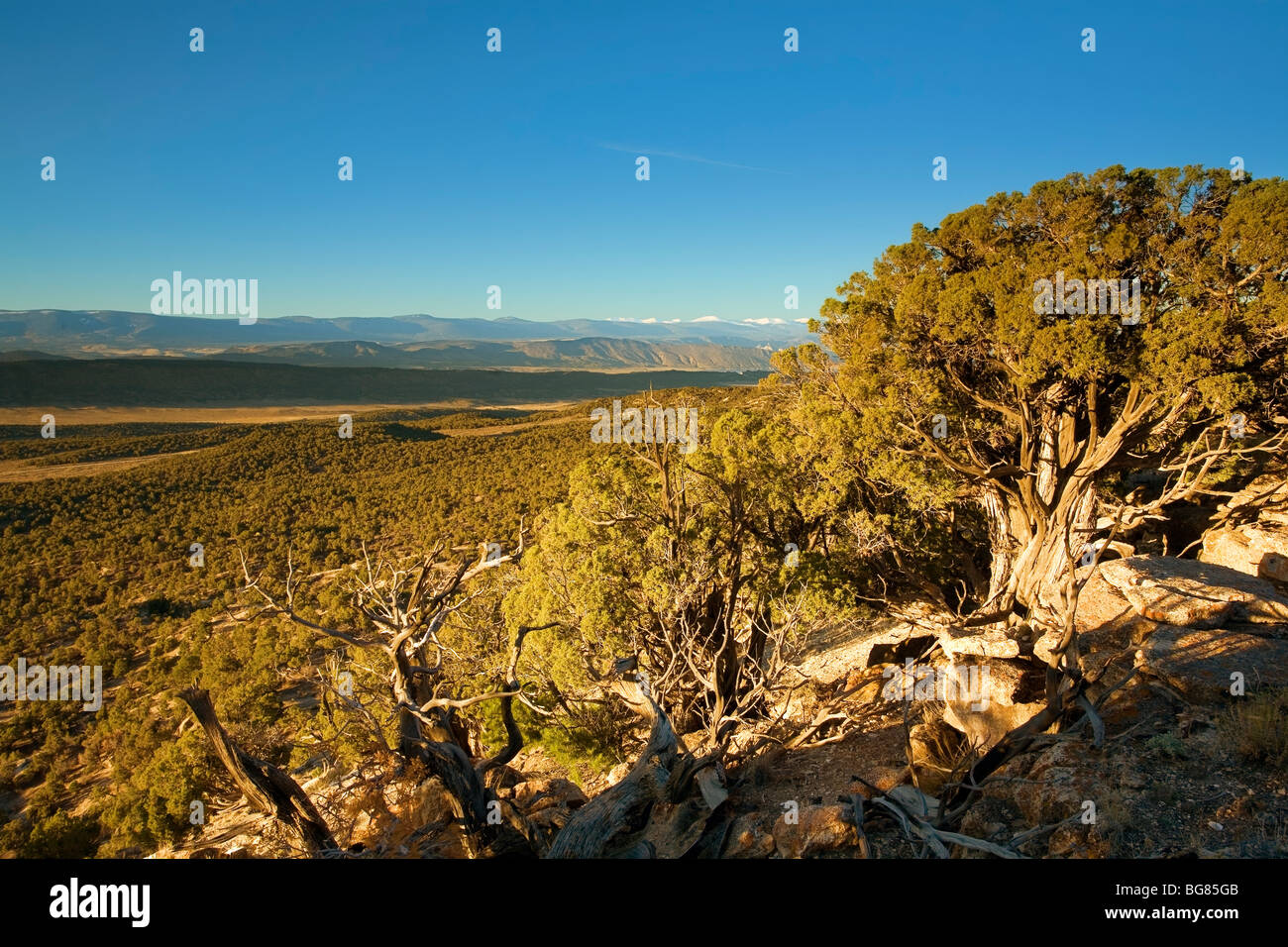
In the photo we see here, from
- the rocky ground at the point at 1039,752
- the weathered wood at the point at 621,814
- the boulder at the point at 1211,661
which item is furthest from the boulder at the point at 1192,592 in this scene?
the weathered wood at the point at 621,814

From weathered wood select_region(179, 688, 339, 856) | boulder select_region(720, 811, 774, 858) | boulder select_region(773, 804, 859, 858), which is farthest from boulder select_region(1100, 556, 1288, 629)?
weathered wood select_region(179, 688, 339, 856)

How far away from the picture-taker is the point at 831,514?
509 inches

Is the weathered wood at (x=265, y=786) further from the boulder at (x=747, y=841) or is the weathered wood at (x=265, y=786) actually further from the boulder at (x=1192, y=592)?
the boulder at (x=1192, y=592)

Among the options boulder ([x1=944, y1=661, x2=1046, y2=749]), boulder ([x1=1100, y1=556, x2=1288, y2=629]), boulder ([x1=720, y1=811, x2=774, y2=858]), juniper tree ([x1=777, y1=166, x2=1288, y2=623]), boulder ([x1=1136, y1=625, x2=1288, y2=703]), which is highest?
juniper tree ([x1=777, y1=166, x2=1288, y2=623])

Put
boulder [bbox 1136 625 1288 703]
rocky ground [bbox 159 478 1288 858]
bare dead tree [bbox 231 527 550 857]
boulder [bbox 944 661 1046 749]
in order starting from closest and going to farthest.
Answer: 1. rocky ground [bbox 159 478 1288 858]
2. bare dead tree [bbox 231 527 550 857]
3. boulder [bbox 1136 625 1288 703]
4. boulder [bbox 944 661 1046 749]

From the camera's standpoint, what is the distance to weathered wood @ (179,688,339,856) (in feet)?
19.1

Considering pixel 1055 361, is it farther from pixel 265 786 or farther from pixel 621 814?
pixel 265 786

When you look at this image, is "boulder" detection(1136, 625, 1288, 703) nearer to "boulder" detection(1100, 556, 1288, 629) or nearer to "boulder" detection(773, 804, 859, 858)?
"boulder" detection(1100, 556, 1288, 629)

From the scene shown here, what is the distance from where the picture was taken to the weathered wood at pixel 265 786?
582cm

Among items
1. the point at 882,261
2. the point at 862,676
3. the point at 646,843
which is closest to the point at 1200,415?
the point at 882,261

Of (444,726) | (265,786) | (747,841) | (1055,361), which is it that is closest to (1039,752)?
(747,841)

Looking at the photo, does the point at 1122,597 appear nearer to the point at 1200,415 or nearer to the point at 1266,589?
the point at 1266,589

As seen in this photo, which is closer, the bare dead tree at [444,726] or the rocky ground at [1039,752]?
the rocky ground at [1039,752]

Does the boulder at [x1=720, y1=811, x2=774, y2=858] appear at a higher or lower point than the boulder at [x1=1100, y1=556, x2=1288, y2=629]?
lower
